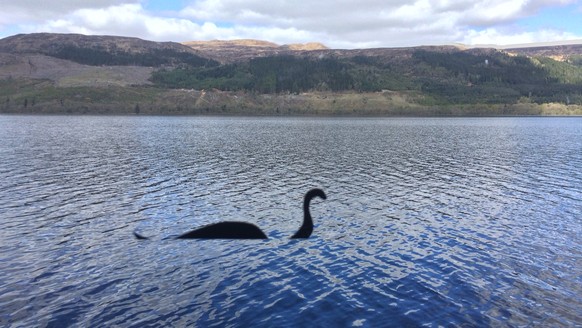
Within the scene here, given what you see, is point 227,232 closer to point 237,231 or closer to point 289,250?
point 237,231

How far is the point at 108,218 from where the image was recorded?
31.8 m

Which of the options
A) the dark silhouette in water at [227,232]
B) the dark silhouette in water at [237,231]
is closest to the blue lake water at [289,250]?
the dark silhouette in water at [237,231]

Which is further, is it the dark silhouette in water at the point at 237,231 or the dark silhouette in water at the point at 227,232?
the dark silhouette in water at the point at 227,232

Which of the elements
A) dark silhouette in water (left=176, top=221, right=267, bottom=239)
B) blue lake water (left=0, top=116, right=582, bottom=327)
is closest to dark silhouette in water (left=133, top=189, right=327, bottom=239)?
dark silhouette in water (left=176, top=221, right=267, bottom=239)

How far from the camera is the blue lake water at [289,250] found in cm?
1758

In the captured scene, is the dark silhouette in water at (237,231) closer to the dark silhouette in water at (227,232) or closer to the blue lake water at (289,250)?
the dark silhouette in water at (227,232)

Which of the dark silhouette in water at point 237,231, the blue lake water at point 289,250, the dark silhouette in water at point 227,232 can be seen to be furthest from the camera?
the dark silhouette in water at point 227,232

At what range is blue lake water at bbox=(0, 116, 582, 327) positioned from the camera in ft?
57.7

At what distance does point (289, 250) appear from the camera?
25.4 m

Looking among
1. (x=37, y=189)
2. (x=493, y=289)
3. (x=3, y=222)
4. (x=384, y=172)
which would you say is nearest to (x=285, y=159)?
(x=384, y=172)

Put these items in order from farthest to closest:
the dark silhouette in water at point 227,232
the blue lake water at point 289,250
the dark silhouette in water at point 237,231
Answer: the dark silhouette in water at point 227,232, the dark silhouette in water at point 237,231, the blue lake water at point 289,250

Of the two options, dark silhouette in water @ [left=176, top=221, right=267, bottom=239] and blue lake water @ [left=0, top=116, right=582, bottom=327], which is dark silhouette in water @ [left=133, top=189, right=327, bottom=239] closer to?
dark silhouette in water @ [left=176, top=221, right=267, bottom=239]

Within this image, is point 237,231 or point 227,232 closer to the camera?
point 227,232

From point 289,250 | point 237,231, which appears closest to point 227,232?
point 237,231
